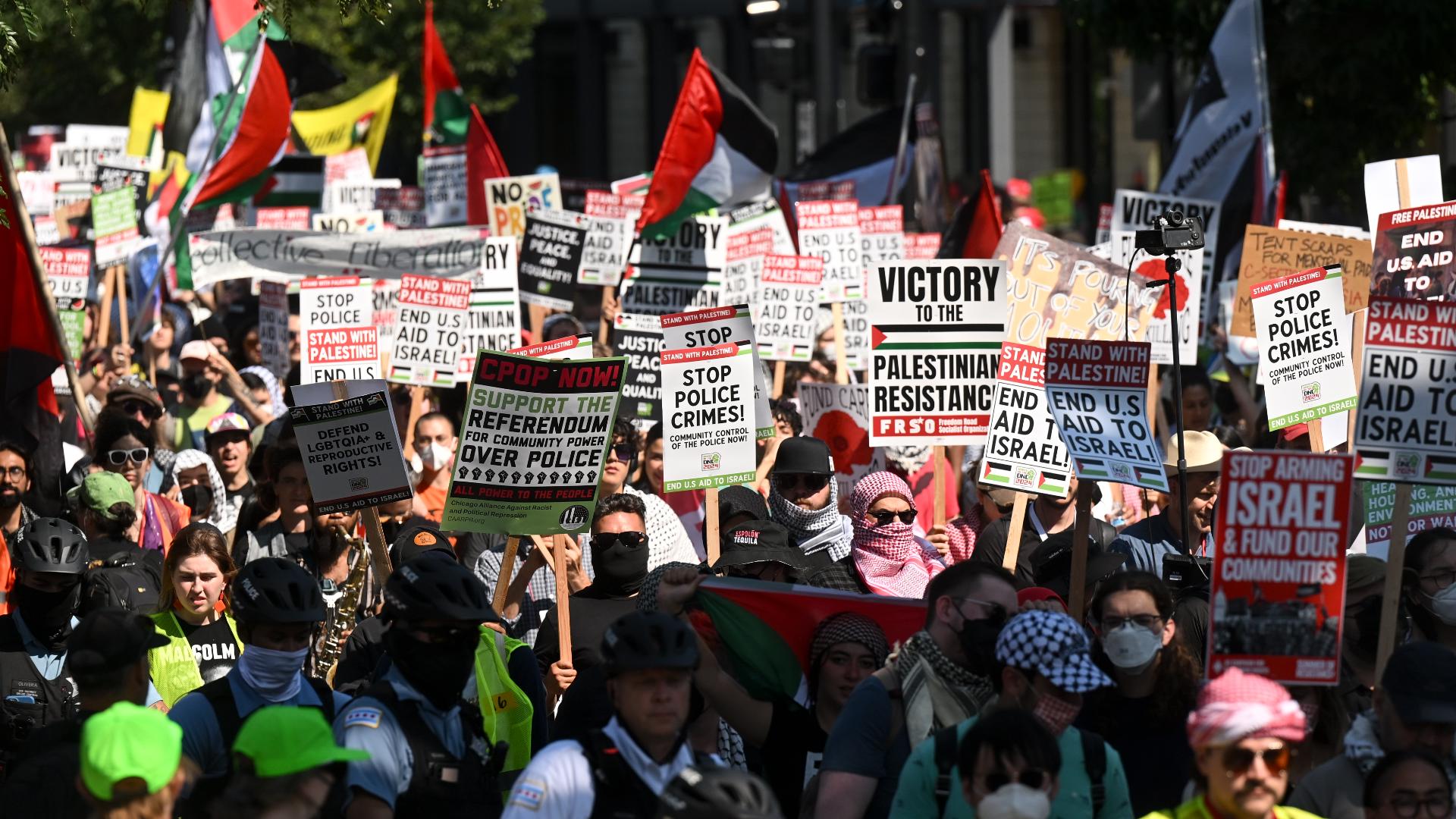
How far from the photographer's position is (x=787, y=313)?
1325 cm

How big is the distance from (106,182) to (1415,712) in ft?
54.6

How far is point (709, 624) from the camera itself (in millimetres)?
6129

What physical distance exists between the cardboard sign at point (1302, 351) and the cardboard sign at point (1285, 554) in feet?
11.4

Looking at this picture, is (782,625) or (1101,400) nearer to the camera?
(782,625)

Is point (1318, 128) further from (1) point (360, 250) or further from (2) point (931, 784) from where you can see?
(2) point (931, 784)

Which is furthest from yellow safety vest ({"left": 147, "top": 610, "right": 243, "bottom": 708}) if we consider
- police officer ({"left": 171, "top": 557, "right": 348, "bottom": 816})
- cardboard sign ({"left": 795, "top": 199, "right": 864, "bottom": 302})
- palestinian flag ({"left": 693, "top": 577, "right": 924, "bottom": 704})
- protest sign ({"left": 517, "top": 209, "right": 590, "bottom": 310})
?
cardboard sign ({"left": 795, "top": 199, "right": 864, "bottom": 302})

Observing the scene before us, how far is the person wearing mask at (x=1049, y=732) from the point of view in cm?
481

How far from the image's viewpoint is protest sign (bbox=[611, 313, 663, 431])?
11672 millimetres

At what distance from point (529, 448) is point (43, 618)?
1.81 meters

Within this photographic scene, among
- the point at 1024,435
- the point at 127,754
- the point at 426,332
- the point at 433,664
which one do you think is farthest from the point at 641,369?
the point at 127,754

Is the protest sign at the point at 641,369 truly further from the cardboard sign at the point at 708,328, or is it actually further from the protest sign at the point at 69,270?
the protest sign at the point at 69,270

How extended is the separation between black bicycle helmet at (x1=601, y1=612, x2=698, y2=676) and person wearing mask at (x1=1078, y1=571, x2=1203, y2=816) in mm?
1322

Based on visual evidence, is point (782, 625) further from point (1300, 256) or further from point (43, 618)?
point (1300, 256)

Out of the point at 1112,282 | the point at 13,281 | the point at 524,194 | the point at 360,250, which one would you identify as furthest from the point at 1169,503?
the point at 524,194
